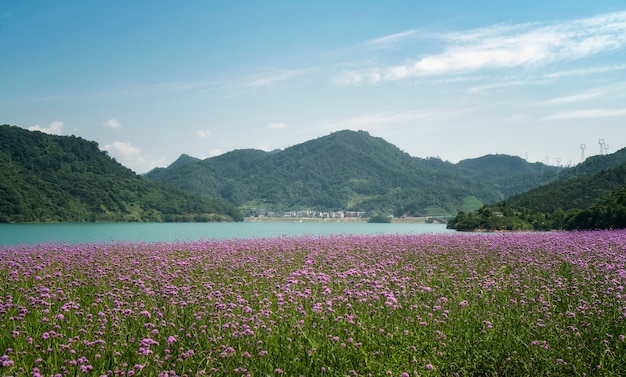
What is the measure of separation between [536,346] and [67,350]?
582 centimetres

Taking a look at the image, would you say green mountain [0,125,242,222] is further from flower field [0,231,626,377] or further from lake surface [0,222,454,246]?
flower field [0,231,626,377]

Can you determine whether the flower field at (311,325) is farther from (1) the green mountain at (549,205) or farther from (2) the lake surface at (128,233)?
(1) the green mountain at (549,205)

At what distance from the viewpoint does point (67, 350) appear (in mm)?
6012

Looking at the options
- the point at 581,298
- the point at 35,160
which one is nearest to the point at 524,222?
the point at 581,298

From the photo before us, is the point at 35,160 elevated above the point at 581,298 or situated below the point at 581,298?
above

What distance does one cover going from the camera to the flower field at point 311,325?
5.99m

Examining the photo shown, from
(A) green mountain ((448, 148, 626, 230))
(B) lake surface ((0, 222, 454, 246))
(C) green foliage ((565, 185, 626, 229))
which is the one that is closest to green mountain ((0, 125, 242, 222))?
(B) lake surface ((0, 222, 454, 246))

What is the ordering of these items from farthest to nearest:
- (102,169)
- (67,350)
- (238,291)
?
(102,169), (238,291), (67,350)

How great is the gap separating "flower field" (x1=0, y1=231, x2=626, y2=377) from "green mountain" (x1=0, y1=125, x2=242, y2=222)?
13508 cm

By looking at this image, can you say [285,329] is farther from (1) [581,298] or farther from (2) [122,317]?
(1) [581,298]

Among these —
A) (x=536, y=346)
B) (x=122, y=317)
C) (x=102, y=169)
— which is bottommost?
(x=536, y=346)

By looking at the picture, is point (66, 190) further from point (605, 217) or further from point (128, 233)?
point (605, 217)

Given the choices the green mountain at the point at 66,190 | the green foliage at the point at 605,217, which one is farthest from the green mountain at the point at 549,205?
the green mountain at the point at 66,190

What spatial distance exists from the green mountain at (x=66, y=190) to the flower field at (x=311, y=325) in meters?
135
